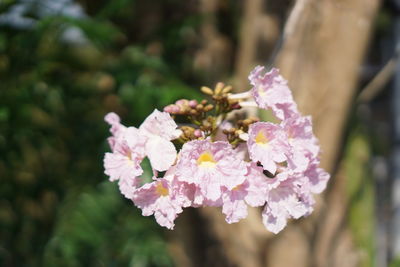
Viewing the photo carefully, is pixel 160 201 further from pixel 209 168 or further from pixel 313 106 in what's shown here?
pixel 313 106

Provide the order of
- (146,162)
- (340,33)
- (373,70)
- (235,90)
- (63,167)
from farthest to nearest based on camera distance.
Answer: (373,70) < (63,167) < (235,90) < (146,162) < (340,33)

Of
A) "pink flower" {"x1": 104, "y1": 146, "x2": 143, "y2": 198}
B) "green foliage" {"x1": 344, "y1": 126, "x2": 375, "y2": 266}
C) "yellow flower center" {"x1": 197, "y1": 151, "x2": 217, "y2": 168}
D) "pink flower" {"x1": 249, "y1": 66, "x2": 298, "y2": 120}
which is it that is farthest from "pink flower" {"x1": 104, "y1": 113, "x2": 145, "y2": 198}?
"green foliage" {"x1": 344, "y1": 126, "x2": 375, "y2": 266}

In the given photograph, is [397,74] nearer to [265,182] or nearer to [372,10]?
[372,10]

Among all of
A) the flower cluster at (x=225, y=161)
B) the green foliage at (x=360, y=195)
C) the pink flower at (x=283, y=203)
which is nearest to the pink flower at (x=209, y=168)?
the flower cluster at (x=225, y=161)

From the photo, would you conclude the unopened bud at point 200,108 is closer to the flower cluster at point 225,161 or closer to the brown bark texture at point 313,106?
the flower cluster at point 225,161

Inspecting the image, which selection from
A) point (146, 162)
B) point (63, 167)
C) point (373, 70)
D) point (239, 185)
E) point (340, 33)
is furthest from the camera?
point (373, 70)

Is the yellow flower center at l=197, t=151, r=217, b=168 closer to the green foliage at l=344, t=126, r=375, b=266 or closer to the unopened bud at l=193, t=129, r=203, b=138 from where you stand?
the unopened bud at l=193, t=129, r=203, b=138

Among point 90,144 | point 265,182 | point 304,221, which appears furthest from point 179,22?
point 265,182
